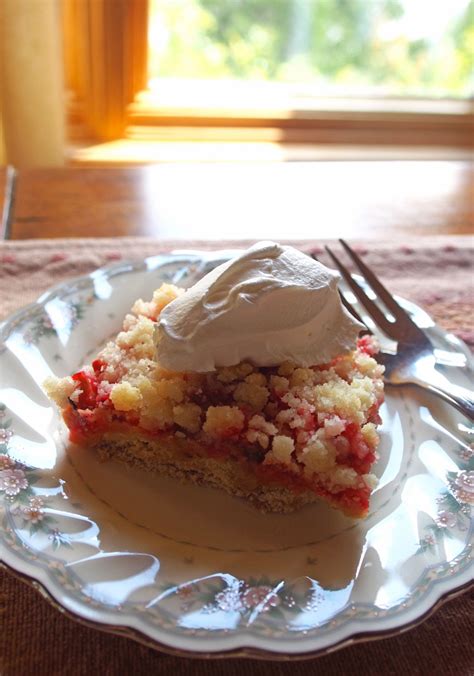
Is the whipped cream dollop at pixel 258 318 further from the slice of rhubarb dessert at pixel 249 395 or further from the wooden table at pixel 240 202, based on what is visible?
the wooden table at pixel 240 202

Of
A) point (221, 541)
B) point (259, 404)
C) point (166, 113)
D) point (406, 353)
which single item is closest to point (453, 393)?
point (406, 353)

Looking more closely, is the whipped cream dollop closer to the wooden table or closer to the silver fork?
the silver fork

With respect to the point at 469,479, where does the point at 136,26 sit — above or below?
above

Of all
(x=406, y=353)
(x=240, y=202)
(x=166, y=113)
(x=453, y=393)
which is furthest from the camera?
(x=166, y=113)

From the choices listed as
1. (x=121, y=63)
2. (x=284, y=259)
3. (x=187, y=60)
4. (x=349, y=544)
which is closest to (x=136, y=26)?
(x=121, y=63)

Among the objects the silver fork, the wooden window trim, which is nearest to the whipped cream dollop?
the silver fork

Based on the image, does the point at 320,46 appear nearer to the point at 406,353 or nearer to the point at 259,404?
the point at 406,353

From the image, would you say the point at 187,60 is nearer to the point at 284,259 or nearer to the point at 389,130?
the point at 389,130
